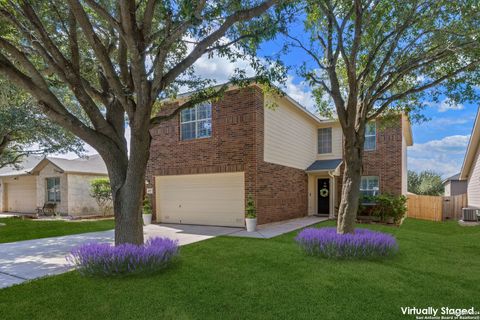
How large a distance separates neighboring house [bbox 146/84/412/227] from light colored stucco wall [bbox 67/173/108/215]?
8.20m

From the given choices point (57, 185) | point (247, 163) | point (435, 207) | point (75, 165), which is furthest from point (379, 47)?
point (57, 185)

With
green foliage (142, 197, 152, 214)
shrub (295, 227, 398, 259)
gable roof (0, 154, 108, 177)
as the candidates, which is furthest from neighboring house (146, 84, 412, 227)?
gable roof (0, 154, 108, 177)

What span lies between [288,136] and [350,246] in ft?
27.0

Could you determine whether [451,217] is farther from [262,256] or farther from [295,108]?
[262,256]

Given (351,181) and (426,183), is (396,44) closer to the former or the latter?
(351,181)

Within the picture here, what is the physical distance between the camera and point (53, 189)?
66.4ft

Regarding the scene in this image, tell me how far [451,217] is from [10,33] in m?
21.6

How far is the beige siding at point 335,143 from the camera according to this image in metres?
16.9

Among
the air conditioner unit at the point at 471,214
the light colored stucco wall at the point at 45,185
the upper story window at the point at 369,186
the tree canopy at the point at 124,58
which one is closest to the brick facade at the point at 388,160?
the upper story window at the point at 369,186

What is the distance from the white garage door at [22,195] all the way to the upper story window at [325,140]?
847 inches

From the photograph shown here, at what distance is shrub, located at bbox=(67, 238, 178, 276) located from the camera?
5449 mm

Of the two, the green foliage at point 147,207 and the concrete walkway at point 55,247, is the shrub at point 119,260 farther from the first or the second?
the green foliage at point 147,207

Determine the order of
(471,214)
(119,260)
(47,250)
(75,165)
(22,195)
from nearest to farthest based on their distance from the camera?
(119,260) < (47,250) < (471,214) < (75,165) < (22,195)

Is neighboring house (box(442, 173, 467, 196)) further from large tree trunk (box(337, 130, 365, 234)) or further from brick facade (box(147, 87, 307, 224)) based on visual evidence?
large tree trunk (box(337, 130, 365, 234))
